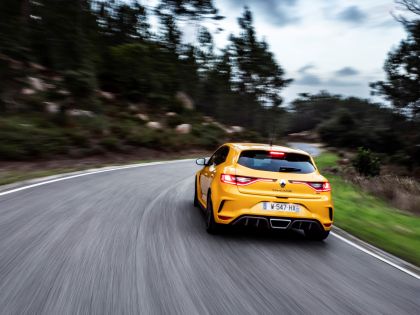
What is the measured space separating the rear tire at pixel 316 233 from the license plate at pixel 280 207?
1.40ft

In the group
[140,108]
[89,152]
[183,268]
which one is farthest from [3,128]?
[140,108]

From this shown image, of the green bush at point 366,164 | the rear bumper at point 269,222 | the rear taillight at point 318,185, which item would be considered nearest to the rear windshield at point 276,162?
the rear taillight at point 318,185

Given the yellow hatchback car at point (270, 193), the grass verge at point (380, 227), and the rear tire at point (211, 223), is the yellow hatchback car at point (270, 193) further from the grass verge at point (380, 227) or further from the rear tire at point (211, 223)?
the grass verge at point (380, 227)

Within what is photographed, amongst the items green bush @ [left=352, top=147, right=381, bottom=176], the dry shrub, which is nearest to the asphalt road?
the dry shrub

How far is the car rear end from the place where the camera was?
6422 mm

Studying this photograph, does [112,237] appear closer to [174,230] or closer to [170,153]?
[174,230]

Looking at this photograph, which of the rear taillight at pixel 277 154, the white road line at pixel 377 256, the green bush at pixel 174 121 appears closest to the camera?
the white road line at pixel 377 256

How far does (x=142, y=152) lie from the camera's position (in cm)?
2725

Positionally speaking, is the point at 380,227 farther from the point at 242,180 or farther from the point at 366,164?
the point at 366,164

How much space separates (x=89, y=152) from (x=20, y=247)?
16709 millimetres

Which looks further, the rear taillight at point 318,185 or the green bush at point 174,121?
the green bush at point 174,121

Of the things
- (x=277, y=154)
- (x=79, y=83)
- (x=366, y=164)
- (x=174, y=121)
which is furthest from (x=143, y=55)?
(x=277, y=154)

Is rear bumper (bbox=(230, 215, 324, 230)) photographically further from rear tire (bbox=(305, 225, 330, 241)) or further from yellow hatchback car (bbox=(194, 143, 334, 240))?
rear tire (bbox=(305, 225, 330, 241))

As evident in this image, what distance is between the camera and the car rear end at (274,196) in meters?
6.42
